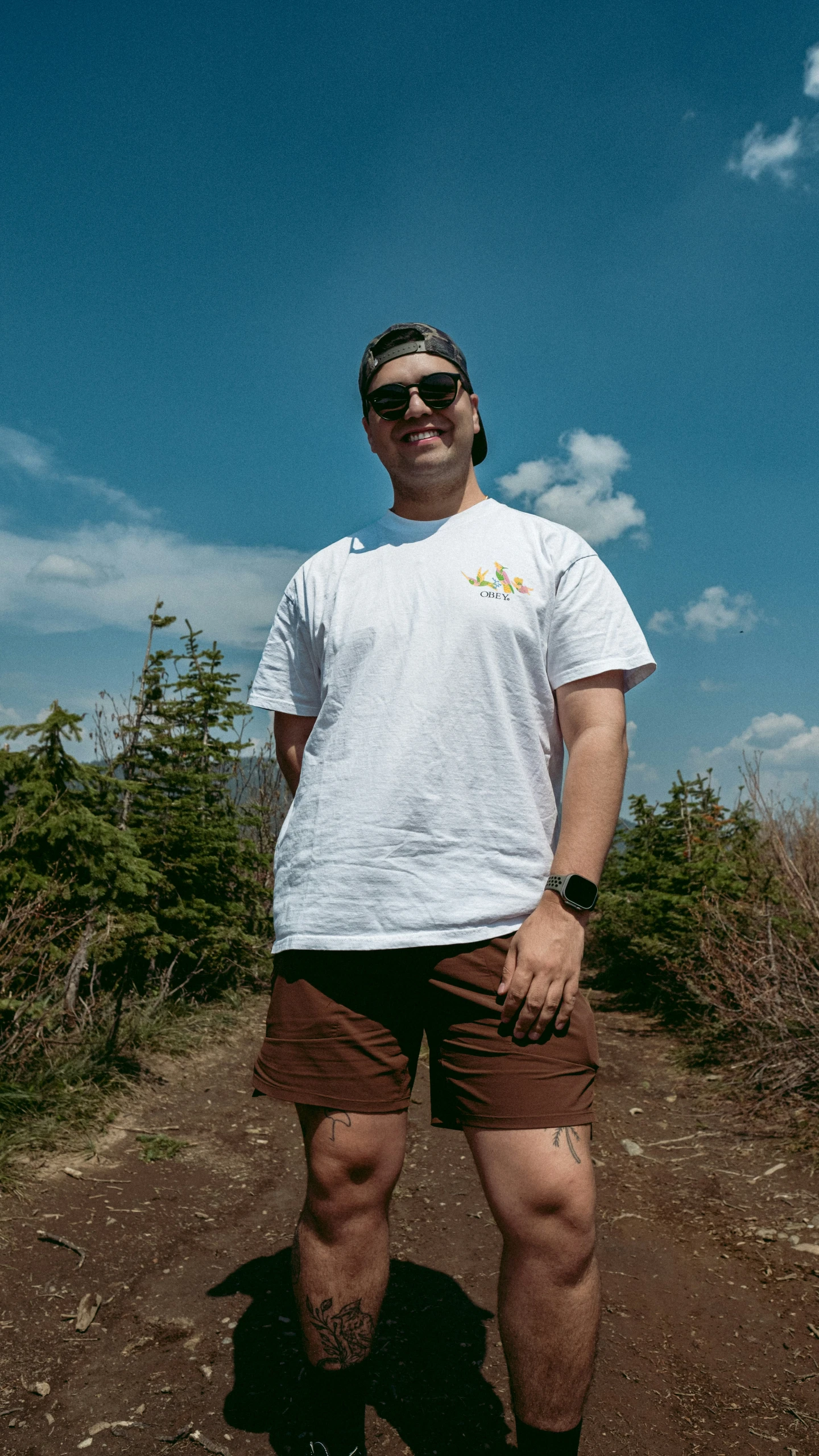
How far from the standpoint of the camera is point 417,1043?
1806 millimetres

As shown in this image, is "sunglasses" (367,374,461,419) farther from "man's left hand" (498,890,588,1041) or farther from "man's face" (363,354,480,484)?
"man's left hand" (498,890,588,1041)

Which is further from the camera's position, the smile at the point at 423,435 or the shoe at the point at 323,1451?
the smile at the point at 423,435

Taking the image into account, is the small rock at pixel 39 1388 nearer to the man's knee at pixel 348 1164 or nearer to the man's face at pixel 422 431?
the man's knee at pixel 348 1164

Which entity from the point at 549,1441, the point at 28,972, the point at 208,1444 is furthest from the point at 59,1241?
the point at 549,1441

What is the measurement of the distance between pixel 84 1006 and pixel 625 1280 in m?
2.68

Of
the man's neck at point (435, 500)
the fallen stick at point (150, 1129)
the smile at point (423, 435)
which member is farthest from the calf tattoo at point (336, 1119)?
the fallen stick at point (150, 1129)

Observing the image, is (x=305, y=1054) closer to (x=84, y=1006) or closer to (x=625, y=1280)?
(x=625, y=1280)

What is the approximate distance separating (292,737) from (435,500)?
2.15ft

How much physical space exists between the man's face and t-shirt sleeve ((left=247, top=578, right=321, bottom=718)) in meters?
0.37

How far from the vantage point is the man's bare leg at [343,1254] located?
1.67m

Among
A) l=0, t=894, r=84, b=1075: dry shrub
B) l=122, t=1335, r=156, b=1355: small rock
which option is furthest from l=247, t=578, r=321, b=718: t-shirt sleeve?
l=0, t=894, r=84, b=1075: dry shrub

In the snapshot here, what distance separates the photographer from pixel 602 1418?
2.16 meters

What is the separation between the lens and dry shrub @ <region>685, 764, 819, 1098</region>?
432 cm

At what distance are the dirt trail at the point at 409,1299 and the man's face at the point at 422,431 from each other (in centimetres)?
224
